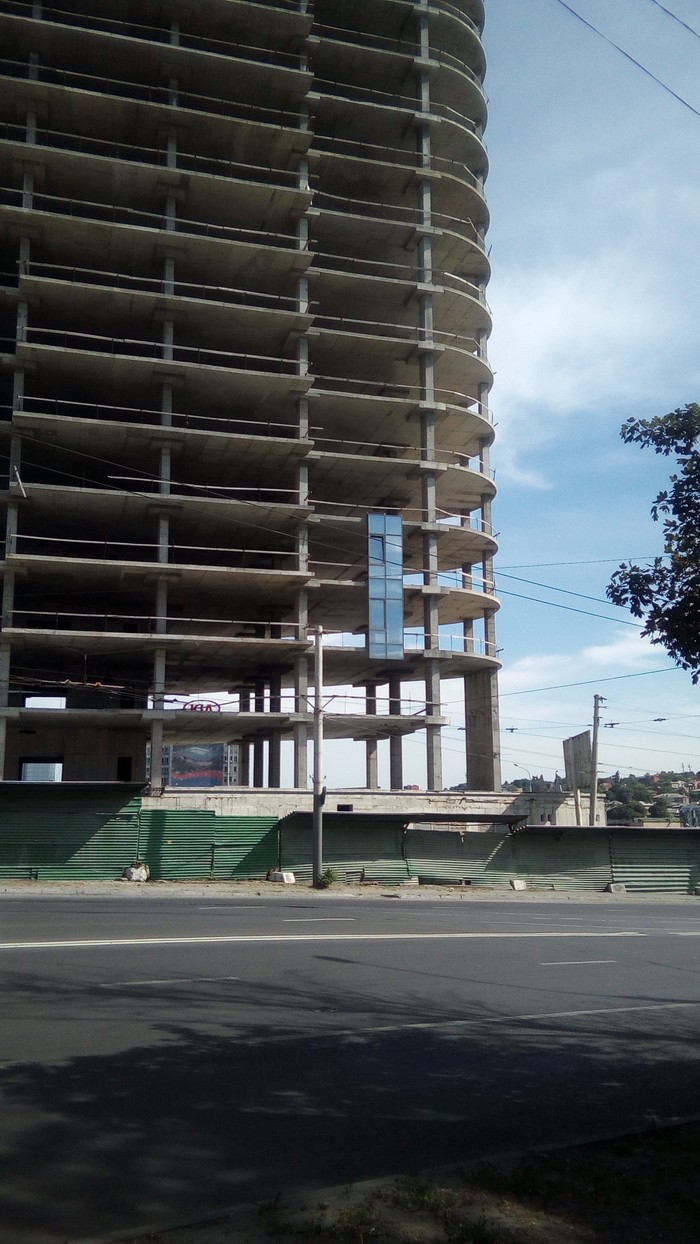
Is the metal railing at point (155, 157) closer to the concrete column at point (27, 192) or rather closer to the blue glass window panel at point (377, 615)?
the concrete column at point (27, 192)

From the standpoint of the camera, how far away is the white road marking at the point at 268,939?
1365 cm

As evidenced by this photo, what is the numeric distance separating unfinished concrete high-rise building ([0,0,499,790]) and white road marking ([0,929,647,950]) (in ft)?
84.7

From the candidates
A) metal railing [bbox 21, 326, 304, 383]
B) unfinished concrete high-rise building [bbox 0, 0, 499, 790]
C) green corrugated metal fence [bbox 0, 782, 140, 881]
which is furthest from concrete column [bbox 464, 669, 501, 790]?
green corrugated metal fence [bbox 0, 782, 140, 881]

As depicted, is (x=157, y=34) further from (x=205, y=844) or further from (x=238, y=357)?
(x=205, y=844)

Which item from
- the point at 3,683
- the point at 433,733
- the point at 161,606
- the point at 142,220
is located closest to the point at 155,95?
the point at 142,220

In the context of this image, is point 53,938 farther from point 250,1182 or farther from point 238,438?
point 238,438

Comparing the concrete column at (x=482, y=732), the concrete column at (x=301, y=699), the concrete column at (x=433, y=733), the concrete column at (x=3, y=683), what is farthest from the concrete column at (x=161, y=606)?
the concrete column at (x=482, y=732)

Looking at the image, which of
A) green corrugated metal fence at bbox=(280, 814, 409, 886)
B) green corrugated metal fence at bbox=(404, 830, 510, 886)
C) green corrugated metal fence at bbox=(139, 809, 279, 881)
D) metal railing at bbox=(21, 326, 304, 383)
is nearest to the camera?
green corrugated metal fence at bbox=(139, 809, 279, 881)

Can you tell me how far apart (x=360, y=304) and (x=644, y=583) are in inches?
1826

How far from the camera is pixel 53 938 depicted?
571 inches

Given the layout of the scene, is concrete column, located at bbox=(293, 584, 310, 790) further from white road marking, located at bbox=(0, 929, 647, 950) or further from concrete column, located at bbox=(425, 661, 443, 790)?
white road marking, located at bbox=(0, 929, 647, 950)

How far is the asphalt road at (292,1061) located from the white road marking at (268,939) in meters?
0.12

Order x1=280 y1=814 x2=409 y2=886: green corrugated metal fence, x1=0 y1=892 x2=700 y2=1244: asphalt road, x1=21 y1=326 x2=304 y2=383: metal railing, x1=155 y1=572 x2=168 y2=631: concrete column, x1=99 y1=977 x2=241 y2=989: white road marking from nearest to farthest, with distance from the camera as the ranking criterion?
x1=0 y1=892 x2=700 y2=1244: asphalt road < x1=99 y1=977 x2=241 y2=989: white road marking < x1=280 y1=814 x2=409 y2=886: green corrugated metal fence < x1=155 y1=572 x2=168 y2=631: concrete column < x1=21 y1=326 x2=304 y2=383: metal railing

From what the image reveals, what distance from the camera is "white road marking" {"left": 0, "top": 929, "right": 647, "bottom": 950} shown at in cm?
1365
